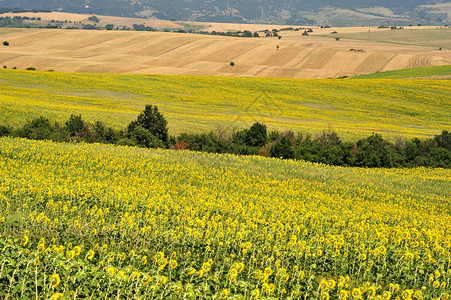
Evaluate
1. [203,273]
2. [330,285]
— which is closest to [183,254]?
[203,273]

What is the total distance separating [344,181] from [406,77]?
78.9 metres

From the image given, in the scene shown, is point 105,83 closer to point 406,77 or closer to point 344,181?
point 344,181

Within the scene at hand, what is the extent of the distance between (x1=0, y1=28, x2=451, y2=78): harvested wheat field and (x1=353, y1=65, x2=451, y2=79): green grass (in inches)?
175

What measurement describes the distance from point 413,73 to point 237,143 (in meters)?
76.7

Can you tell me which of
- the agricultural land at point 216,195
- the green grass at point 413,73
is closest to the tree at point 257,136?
the agricultural land at point 216,195

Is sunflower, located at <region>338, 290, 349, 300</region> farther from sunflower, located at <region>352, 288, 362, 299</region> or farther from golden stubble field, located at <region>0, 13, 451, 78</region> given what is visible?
golden stubble field, located at <region>0, 13, 451, 78</region>

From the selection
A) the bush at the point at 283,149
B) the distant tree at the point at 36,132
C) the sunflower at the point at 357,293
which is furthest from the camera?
the bush at the point at 283,149

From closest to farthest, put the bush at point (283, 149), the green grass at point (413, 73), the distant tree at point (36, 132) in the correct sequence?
the distant tree at point (36, 132)
the bush at point (283, 149)
the green grass at point (413, 73)

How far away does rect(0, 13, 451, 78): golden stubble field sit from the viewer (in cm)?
10262

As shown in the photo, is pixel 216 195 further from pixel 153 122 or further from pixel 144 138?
pixel 153 122

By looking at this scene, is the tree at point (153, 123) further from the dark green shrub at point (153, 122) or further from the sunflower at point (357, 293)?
the sunflower at point (357, 293)

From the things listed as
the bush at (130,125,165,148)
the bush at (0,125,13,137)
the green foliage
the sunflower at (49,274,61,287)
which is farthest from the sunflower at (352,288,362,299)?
the bush at (0,125,13,137)

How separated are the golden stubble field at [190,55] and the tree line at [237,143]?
58.6 meters

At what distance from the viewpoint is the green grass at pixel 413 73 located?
336 feet
